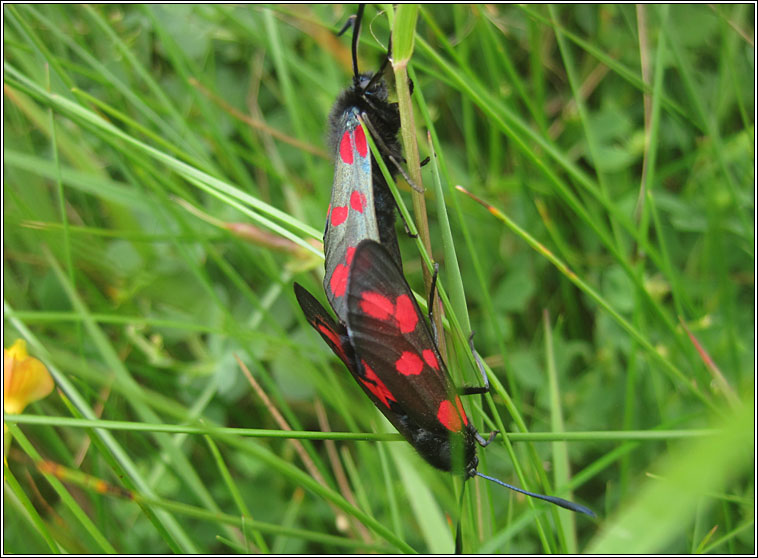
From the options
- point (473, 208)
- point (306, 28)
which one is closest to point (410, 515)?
point (473, 208)

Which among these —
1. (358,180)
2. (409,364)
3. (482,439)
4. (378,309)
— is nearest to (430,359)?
(409,364)

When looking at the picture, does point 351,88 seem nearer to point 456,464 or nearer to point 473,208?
point 456,464

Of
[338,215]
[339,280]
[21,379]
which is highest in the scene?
[338,215]

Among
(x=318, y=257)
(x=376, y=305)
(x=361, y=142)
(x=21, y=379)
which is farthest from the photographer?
(x=318, y=257)

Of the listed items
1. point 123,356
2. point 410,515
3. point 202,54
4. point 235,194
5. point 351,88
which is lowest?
point 410,515

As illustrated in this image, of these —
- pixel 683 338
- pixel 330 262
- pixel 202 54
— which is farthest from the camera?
pixel 202 54

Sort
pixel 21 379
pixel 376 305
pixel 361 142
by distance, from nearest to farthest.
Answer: pixel 376 305 < pixel 361 142 < pixel 21 379

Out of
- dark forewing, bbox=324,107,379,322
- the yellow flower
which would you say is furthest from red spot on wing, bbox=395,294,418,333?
the yellow flower

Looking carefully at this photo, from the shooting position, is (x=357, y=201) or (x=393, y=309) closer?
(x=393, y=309)

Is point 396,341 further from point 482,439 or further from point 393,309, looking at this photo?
point 482,439
